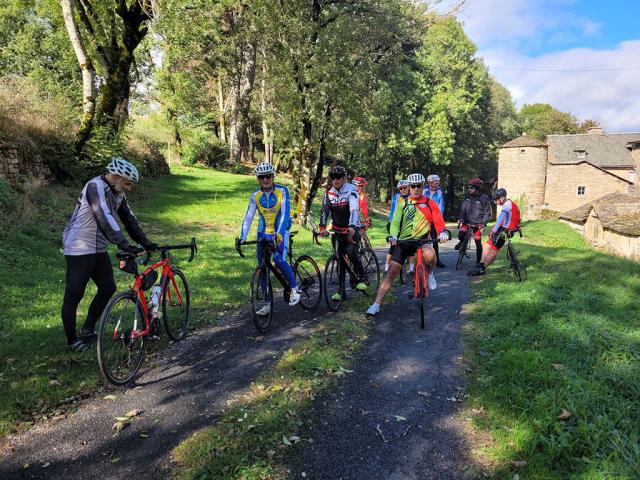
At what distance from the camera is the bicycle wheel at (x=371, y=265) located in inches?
352

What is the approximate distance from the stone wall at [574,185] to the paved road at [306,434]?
4857 cm

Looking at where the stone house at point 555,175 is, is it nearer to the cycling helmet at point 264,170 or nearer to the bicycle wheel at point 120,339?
the cycling helmet at point 264,170

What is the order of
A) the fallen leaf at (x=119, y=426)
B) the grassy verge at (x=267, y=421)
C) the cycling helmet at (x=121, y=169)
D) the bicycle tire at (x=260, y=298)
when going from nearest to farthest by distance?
the grassy verge at (x=267, y=421)
the fallen leaf at (x=119, y=426)
the cycling helmet at (x=121, y=169)
the bicycle tire at (x=260, y=298)

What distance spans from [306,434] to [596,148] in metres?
59.7

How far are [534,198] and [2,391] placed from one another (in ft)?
170

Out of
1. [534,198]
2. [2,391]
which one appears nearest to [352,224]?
[2,391]

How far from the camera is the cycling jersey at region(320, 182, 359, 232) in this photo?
7242 millimetres

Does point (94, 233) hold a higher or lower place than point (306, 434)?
higher

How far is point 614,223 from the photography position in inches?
1137

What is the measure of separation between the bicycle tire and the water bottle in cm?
129

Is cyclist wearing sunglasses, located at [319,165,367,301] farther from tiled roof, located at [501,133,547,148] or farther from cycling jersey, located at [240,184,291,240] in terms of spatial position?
tiled roof, located at [501,133,547,148]

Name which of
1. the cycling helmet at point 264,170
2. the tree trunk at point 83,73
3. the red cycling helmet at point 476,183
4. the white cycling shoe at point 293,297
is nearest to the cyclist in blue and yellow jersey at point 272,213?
the cycling helmet at point 264,170

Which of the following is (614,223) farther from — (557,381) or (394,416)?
(394,416)

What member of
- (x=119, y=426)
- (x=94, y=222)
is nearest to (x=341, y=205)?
(x=94, y=222)
